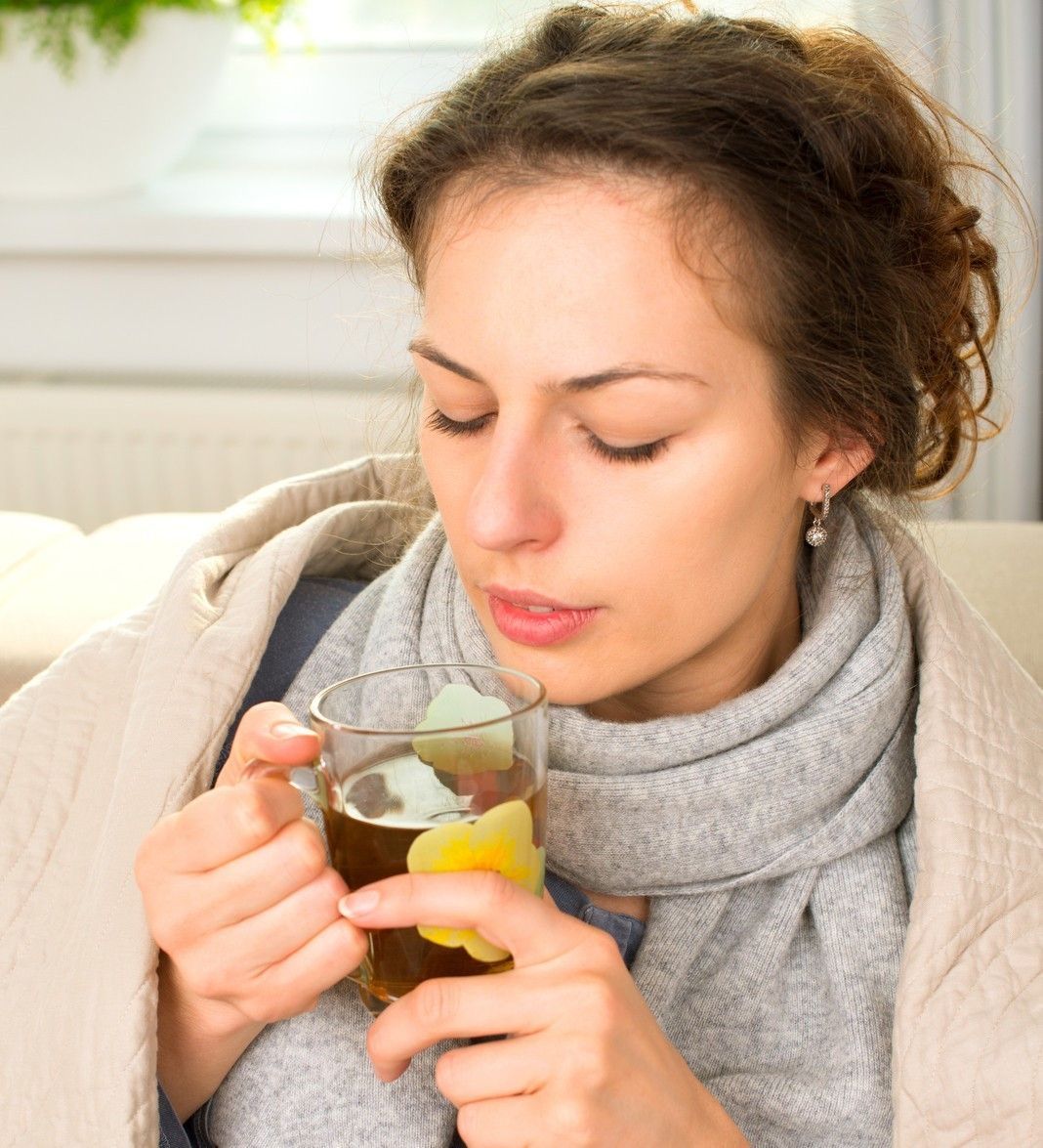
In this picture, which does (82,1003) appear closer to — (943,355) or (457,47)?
(943,355)

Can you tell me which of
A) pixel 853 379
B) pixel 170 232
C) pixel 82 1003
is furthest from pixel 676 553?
pixel 170 232

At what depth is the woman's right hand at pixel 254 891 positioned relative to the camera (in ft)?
2.52

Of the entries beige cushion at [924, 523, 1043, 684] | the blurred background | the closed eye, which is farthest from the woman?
the blurred background

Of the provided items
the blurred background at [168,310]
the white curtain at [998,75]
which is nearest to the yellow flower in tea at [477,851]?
the white curtain at [998,75]

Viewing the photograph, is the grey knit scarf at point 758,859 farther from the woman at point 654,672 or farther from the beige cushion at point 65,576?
the beige cushion at point 65,576

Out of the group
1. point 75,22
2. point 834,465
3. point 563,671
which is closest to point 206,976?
point 563,671

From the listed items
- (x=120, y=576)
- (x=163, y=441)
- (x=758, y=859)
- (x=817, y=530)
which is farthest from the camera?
(x=163, y=441)

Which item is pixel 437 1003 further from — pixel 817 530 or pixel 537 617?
pixel 817 530

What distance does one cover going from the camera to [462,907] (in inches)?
28.4

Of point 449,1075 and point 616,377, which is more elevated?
point 616,377

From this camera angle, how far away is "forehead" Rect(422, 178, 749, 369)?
95 cm

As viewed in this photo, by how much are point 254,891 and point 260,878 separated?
10mm

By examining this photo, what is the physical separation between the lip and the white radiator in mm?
1345

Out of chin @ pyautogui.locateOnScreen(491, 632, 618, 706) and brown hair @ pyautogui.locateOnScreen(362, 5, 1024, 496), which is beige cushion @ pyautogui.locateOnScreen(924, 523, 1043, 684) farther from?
chin @ pyautogui.locateOnScreen(491, 632, 618, 706)
